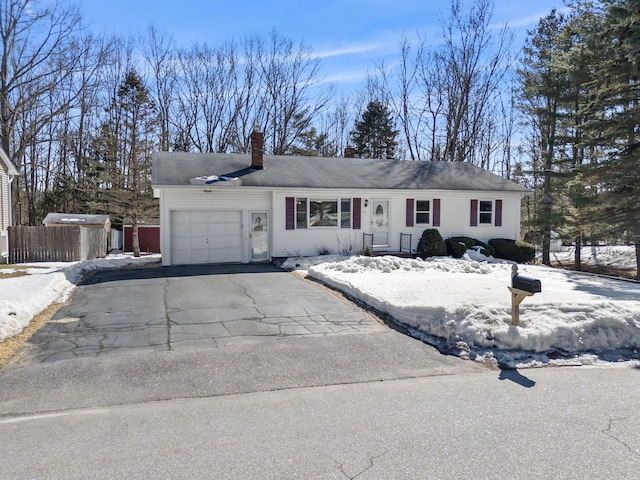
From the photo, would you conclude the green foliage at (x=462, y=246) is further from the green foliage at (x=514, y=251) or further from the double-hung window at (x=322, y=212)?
the double-hung window at (x=322, y=212)

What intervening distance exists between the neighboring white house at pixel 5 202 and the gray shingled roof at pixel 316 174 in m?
6.70

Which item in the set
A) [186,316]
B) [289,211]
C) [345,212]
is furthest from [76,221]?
[186,316]

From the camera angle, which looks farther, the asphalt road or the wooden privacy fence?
the wooden privacy fence

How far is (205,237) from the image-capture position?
54.6 feet

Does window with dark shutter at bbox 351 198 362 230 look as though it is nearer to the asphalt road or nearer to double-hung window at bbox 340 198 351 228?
double-hung window at bbox 340 198 351 228

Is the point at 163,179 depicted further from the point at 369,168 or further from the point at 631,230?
→ the point at 631,230

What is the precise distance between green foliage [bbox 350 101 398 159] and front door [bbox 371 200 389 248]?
21888 mm

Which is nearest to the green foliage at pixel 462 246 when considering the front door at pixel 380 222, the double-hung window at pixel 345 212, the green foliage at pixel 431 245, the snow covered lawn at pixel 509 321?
the green foliage at pixel 431 245

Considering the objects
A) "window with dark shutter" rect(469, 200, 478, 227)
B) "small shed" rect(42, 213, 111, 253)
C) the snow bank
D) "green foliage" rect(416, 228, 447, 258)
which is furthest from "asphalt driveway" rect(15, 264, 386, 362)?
"small shed" rect(42, 213, 111, 253)

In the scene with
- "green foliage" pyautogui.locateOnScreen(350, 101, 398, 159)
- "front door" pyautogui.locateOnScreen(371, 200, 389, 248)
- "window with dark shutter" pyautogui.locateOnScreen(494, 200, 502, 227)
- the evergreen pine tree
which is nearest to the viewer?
the evergreen pine tree

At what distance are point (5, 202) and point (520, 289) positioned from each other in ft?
70.2

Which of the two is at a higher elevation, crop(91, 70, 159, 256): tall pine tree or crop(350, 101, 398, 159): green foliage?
crop(350, 101, 398, 159): green foliage

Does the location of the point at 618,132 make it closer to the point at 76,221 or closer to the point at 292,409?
the point at 292,409

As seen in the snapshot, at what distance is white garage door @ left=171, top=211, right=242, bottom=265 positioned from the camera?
16328mm
